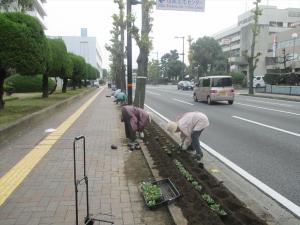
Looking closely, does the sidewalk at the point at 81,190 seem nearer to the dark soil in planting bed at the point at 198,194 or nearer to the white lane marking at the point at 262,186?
the dark soil in planting bed at the point at 198,194

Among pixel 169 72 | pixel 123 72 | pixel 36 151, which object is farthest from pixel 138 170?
pixel 169 72

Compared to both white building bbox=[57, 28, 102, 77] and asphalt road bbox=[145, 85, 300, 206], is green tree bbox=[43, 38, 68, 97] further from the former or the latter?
white building bbox=[57, 28, 102, 77]

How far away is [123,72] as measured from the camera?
29.9 metres

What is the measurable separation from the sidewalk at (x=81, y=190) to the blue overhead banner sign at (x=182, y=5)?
21.0 ft

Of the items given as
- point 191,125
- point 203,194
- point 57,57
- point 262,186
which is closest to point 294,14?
point 57,57

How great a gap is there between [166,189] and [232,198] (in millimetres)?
943

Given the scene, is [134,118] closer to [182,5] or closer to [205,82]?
[182,5]

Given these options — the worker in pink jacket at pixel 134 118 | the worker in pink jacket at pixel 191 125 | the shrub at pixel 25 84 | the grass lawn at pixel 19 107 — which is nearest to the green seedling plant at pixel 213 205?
the worker in pink jacket at pixel 191 125

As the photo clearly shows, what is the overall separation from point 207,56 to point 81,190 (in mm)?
81678

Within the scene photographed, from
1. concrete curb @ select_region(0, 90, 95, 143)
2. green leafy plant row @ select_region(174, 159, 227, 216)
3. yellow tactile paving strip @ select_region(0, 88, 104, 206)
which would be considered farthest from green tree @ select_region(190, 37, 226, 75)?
green leafy plant row @ select_region(174, 159, 227, 216)

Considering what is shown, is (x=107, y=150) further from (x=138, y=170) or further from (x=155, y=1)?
(x=155, y=1)

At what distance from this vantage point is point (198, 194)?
540cm

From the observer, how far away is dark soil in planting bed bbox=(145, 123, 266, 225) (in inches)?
180

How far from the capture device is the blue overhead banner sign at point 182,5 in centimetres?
1421
